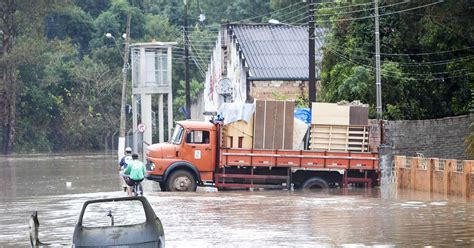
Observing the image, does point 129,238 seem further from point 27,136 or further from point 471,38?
point 27,136

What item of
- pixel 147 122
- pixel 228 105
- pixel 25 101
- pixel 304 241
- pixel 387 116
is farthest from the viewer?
pixel 25 101

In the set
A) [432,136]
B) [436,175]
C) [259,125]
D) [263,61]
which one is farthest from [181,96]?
[436,175]

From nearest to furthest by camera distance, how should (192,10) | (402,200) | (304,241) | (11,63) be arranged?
(304,241) < (402,200) < (11,63) < (192,10)

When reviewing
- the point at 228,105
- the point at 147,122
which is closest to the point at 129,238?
the point at 228,105

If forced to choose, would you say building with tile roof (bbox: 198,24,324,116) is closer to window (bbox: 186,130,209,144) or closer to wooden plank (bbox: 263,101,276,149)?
wooden plank (bbox: 263,101,276,149)

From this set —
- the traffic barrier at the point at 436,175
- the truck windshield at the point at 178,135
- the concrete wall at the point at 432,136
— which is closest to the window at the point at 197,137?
the truck windshield at the point at 178,135

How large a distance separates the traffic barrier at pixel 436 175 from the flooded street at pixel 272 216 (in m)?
0.62

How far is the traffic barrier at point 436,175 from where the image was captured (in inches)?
1210

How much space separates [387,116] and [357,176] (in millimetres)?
8567

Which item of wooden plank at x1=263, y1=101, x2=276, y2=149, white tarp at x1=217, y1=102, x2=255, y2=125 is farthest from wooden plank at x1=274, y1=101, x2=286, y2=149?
white tarp at x1=217, y1=102, x2=255, y2=125

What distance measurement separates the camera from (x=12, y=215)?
26.6 meters

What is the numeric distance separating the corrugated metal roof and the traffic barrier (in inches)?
716

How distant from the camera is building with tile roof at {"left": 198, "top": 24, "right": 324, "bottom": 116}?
53.9 metres

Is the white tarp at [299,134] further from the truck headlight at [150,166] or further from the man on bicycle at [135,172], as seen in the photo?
the man on bicycle at [135,172]
